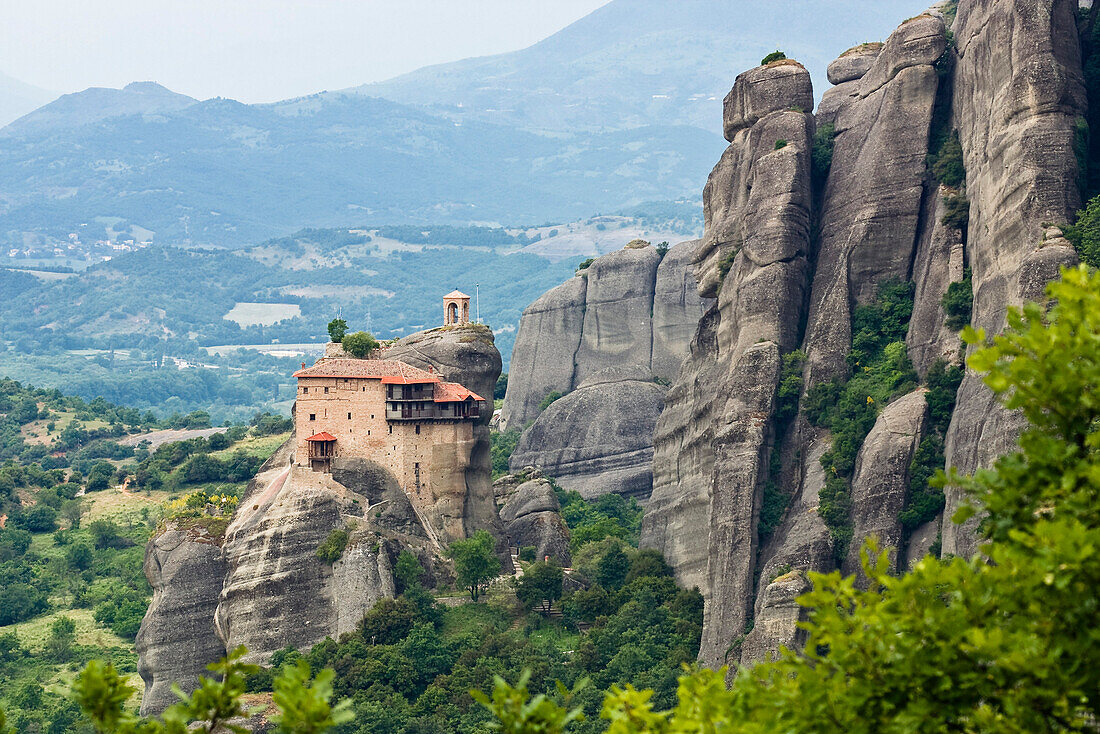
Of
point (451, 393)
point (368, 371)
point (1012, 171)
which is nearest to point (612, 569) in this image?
point (451, 393)

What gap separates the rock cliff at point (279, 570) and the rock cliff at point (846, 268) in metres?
14.4

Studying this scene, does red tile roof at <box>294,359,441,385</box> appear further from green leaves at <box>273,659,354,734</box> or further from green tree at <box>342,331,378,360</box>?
green leaves at <box>273,659,354,734</box>

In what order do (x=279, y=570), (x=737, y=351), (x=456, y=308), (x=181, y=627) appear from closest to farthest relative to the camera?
(x=737, y=351)
(x=279, y=570)
(x=181, y=627)
(x=456, y=308)

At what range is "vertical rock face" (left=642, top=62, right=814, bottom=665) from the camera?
73.0 metres

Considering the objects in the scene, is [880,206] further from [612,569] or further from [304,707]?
[304,707]

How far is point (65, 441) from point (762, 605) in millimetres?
119106

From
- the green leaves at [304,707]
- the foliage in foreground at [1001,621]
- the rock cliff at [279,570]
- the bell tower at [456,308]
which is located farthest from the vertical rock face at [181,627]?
the foliage in foreground at [1001,621]

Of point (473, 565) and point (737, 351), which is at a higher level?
point (737, 351)

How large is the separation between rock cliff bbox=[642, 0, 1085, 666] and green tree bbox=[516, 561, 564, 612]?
605 centimetres

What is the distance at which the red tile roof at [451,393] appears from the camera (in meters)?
86.9

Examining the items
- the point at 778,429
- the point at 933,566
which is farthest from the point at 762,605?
the point at 933,566

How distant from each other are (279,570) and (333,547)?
2702 mm

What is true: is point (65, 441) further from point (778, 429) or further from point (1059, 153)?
point (1059, 153)

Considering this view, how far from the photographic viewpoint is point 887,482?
215ft
